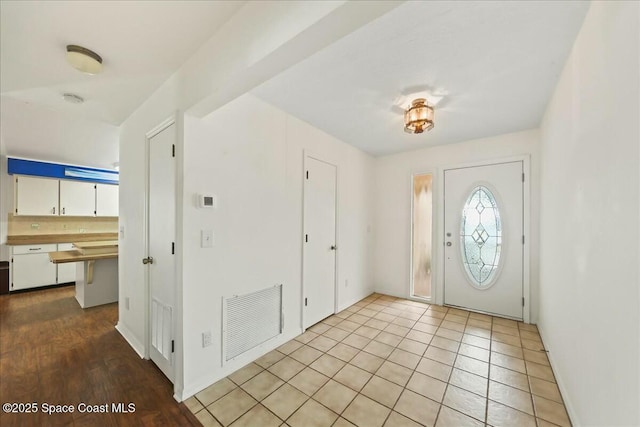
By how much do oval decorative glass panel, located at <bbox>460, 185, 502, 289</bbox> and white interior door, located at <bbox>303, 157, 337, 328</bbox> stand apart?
1.93 m

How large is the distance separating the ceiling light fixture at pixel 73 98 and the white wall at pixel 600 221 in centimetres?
359

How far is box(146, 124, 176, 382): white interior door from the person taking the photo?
1.92 m

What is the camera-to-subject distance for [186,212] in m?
1.80

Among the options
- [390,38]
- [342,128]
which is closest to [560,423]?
[390,38]

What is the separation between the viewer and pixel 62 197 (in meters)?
4.80

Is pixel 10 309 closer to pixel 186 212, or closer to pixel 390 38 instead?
pixel 186 212

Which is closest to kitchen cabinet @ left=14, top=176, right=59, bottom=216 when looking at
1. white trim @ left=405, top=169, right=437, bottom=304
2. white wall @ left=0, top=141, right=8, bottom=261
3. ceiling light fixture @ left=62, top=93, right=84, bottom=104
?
white wall @ left=0, top=141, right=8, bottom=261

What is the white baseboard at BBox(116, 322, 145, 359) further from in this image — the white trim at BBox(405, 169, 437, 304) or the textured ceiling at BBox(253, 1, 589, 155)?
the white trim at BBox(405, 169, 437, 304)

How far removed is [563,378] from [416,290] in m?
2.21

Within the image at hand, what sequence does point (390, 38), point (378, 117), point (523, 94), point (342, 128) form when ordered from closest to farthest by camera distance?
point (390, 38), point (523, 94), point (378, 117), point (342, 128)

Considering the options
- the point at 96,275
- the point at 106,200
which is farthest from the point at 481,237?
the point at 106,200

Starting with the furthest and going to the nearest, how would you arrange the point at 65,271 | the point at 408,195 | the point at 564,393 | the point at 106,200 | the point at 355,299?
1. the point at 106,200
2. the point at 65,271
3. the point at 408,195
4. the point at 355,299
5. the point at 564,393

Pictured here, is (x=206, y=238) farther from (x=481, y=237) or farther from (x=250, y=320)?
(x=481, y=237)

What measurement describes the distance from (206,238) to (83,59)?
1.41 metres
